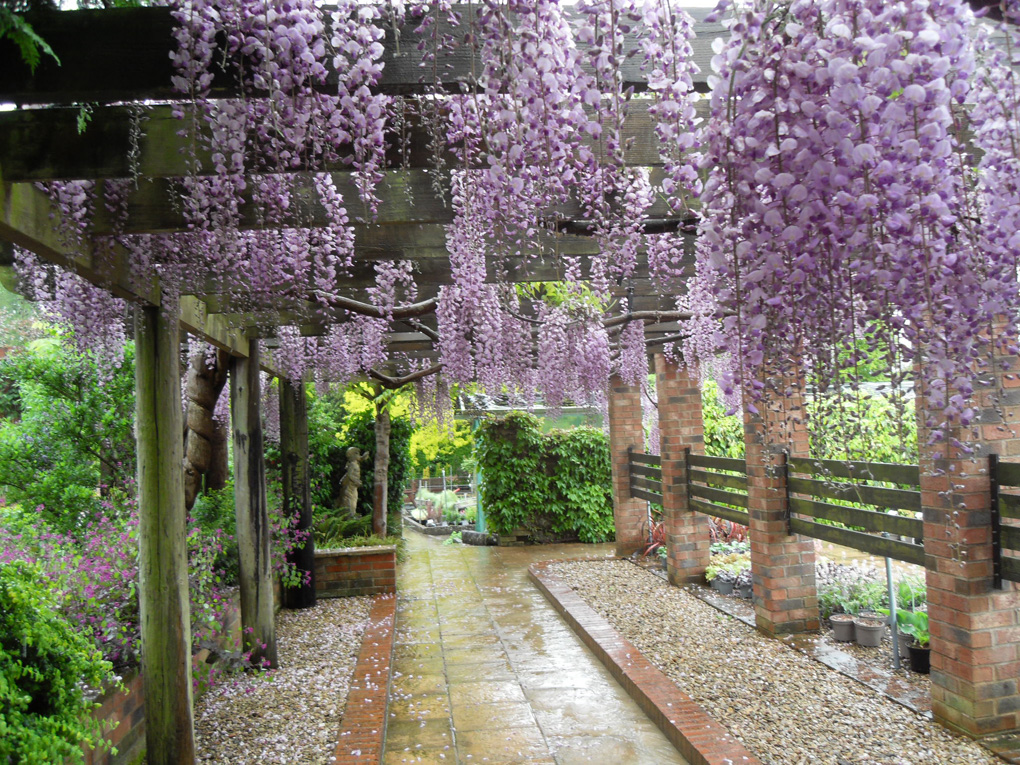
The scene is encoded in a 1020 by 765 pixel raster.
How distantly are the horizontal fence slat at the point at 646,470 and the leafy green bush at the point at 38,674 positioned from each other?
622 cm

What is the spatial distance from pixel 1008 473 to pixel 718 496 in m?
3.29

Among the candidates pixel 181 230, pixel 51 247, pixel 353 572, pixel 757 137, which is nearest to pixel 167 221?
pixel 181 230

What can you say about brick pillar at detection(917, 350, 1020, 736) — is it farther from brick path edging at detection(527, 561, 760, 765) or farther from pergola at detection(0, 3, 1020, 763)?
brick path edging at detection(527, 561, 760, 765)

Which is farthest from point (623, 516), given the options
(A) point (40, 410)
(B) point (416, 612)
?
(A) point (40, 410)

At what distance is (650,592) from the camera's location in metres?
6.67

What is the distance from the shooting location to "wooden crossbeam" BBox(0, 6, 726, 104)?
1.68m

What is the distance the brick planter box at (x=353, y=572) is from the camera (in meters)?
6.95

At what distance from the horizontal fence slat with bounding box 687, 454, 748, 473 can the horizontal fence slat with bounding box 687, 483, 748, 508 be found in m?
0.20

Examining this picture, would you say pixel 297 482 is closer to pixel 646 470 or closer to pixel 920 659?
pixel 646 470

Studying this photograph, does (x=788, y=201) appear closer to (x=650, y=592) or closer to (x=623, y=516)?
(x=650, y=592)

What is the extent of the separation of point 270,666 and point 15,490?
8.03ft

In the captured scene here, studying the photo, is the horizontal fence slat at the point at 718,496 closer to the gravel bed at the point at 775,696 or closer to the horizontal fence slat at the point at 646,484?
the gravel bed at the point at 775,696

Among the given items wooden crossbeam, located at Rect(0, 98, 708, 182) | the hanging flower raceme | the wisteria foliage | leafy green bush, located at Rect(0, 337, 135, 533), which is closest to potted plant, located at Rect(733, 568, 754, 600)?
the wisteria foliage

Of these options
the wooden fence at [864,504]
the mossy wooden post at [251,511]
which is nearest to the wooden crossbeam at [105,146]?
the wooden fence at [864,504]
